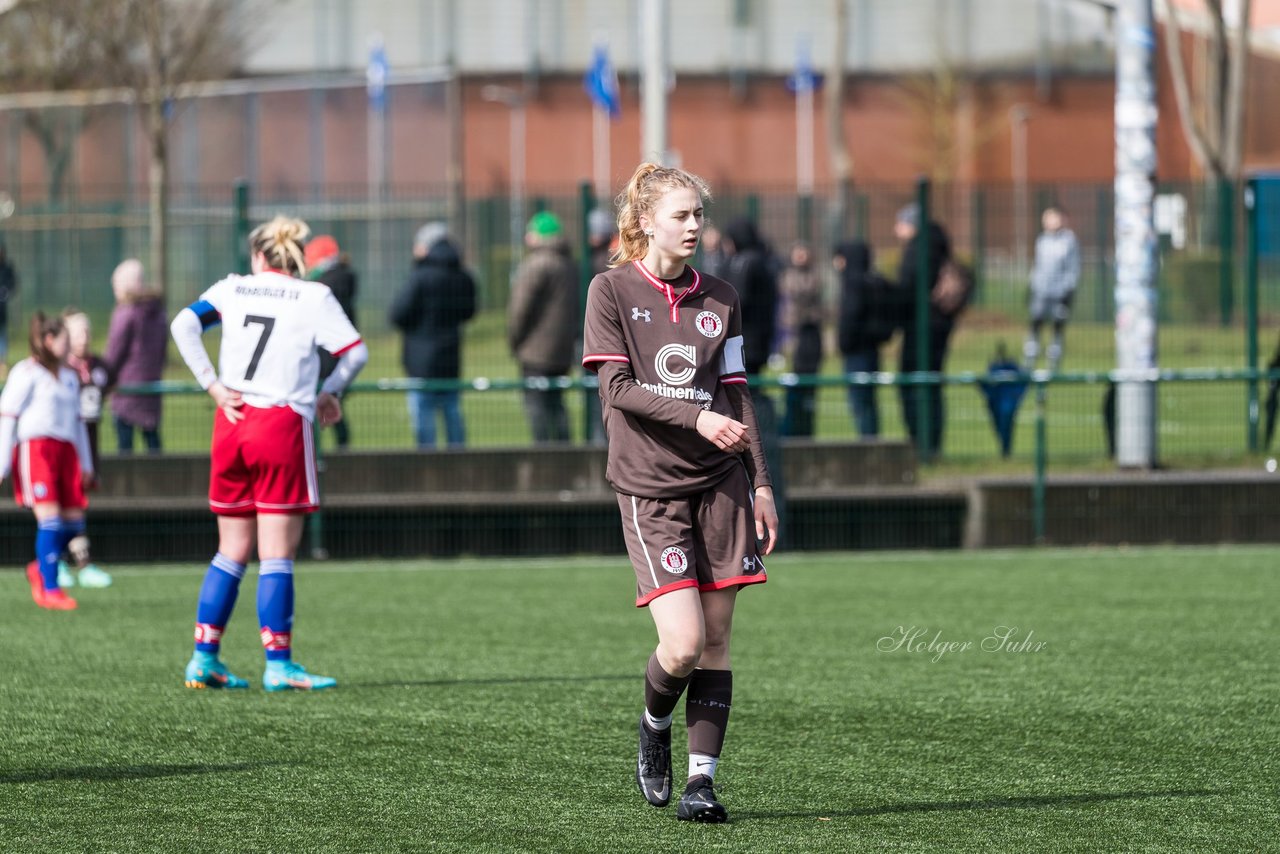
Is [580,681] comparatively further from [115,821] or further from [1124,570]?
[1124,570]

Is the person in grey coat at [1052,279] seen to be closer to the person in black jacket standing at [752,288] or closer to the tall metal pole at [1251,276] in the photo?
the tall metal pole at [1251,276]

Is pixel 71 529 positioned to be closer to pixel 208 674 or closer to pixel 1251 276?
pixel 208 674

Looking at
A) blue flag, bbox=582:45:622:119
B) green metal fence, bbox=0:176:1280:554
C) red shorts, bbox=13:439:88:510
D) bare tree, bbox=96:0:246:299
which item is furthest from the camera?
blue flag, bbox=582:45:622:119

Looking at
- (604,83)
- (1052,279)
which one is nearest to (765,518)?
(1052,279)

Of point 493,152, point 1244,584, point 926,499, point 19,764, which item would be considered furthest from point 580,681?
point 493,152

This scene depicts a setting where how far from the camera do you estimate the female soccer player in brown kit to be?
17.9 feet

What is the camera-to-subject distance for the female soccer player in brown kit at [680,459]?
544 cm

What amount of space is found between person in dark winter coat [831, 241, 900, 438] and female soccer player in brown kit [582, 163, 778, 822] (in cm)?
989

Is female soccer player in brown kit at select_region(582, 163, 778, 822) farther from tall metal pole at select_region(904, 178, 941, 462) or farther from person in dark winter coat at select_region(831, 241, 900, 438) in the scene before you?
tall metal pole at select_region(904, 178, 941, 462)

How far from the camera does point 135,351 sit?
1404cm

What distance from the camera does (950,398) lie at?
1426 centimetres

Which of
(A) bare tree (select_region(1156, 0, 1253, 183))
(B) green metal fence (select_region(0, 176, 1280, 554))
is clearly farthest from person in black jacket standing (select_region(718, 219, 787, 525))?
(A) bare tree (select_region(1156, 0, 1253, 183))

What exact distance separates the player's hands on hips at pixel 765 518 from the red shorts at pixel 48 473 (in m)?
6.29

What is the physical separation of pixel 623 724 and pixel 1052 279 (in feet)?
38.2
